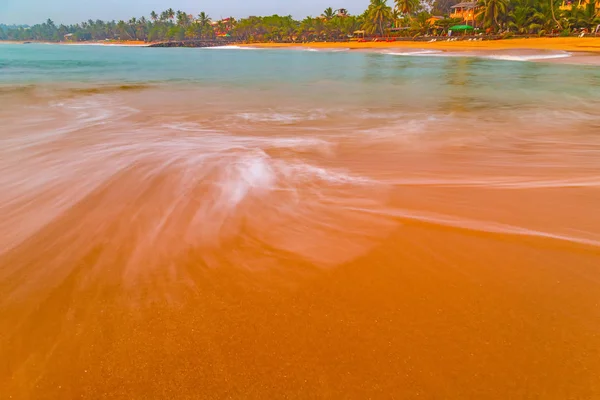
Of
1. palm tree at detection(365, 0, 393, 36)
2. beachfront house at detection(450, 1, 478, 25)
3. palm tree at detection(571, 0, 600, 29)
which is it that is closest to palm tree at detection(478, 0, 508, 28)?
palm tree at detection(571, 0, 600, 29)

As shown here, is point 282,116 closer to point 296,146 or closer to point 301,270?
point 296,146

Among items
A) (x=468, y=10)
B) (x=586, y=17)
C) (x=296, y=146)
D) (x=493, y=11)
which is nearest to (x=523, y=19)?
(x=493, y=11)

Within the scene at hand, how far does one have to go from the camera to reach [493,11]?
58.2m

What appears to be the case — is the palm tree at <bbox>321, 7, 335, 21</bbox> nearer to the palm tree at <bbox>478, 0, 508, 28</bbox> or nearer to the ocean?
the palm tree at <bbox>478, 0, 508, 28</bbox>

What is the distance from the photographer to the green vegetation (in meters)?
52.1

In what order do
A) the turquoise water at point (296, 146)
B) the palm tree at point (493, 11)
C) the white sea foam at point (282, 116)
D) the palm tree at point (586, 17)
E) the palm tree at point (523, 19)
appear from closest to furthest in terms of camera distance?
the turquoise water at point (296, 146) < the white sea foam at point (282, 116) < the palm tree at point (586, 17) < the palm tree at point (523, 19) < the palm tree at point (493, 11)

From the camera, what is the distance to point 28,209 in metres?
3.95

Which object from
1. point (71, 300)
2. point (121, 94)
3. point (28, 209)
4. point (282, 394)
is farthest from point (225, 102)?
point (282, 394)

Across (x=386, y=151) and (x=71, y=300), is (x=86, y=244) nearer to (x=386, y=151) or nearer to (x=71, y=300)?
(x=71, y=300)

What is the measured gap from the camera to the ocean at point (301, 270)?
2.01 m

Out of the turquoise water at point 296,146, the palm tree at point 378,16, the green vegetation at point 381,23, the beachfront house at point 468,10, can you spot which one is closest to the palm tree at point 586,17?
the green vegetation at point 381,23

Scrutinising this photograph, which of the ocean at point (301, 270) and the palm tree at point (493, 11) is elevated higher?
the palm tree at point (493, 11)

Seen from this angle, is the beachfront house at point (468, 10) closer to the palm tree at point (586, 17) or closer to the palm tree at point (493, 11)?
the palm tree at point (493, 11)

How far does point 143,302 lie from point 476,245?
8.91 feet
